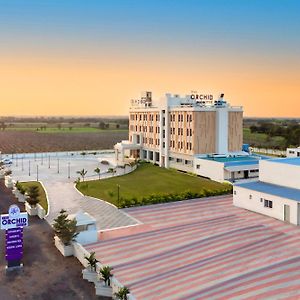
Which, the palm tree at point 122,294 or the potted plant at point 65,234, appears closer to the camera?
the palm tree at point 122,294

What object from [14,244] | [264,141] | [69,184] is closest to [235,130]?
[69,184]

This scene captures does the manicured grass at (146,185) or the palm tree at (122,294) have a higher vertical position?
the manicured grass at (146,185)

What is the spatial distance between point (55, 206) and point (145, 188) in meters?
11.6

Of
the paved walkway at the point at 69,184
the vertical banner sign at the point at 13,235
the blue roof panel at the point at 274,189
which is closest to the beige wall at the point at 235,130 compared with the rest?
the paved walkway at the point at 69,184

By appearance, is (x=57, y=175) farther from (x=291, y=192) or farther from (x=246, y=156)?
(x=291, y=192)

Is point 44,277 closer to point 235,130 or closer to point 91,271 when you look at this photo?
point 91,271

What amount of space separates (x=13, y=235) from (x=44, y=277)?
11.8 ft

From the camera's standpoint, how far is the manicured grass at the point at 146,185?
40.5 meters

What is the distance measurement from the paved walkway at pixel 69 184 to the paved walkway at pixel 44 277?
5324mm

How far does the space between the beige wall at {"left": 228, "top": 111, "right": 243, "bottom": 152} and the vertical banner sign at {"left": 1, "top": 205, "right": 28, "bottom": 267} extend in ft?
136

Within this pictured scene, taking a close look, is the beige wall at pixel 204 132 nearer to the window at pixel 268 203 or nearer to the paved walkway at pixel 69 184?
the paved walkway at pixel 69 184

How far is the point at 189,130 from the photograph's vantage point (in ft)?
187

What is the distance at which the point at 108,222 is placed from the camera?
30766mm

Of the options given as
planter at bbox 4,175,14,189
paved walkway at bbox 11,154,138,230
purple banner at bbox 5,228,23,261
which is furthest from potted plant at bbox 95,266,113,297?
planter at bbox 4,175,14,189
